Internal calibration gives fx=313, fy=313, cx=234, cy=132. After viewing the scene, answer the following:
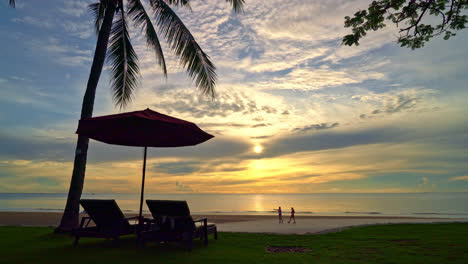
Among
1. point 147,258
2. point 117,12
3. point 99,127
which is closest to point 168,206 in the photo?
point 147,258

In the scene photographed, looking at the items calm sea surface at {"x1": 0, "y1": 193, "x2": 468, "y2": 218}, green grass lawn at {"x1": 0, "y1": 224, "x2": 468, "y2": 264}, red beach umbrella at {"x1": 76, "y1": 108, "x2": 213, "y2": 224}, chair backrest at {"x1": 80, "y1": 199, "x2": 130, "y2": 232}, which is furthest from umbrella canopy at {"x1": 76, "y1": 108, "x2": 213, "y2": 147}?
calm sea surface at {"x1": 0, "y1": 193, "x2": 468, "y2": 218}

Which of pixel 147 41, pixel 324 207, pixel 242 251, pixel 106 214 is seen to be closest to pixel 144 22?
pixel 147 41

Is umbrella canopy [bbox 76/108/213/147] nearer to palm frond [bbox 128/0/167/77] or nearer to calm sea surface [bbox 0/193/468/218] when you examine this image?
palm frond [bbox 128/0/167/77]

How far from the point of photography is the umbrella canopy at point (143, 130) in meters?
5.77

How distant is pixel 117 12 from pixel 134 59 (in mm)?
1609

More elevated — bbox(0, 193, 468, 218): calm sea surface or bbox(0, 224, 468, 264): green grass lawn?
bbox(0, 193, 468, 218): calm sea surface

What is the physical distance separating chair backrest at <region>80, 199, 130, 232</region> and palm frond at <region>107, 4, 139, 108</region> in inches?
217

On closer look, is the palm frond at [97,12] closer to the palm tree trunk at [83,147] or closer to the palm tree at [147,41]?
the palm tree at [147,41]

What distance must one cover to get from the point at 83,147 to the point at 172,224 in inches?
175

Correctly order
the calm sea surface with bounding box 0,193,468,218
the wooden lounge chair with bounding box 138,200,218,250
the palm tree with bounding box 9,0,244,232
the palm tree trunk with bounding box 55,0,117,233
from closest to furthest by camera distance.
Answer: the wooden lounge chair with bounding box 138,200,218,250 → the palm tree trunk with bounding box 55,0,117,233 → the palm tree with bounding box 9,0,244,232 → the calm sea surface with bounding box 0,193,468,218

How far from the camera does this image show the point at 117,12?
10508 mm

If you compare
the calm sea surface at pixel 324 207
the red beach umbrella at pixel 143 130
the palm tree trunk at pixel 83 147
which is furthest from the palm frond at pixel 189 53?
the calm sea surface at pixel 324 207

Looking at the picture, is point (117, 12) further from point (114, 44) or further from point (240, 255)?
point (240, 255)

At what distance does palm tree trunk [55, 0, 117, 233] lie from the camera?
8.45 metres
